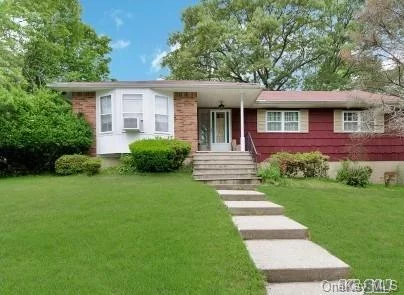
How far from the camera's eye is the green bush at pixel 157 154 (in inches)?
551

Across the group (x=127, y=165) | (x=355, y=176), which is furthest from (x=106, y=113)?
(x=355, y=176)

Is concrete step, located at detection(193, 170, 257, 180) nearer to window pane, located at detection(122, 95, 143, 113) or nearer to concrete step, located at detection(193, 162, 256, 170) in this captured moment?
concrete step, located at detection(193, 162, 256, 170)

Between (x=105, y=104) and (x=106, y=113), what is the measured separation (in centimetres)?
36

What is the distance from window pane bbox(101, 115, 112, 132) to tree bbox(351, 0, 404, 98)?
977cm

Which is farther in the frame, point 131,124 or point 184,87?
point 184,87

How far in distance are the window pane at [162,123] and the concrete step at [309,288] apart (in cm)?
1188

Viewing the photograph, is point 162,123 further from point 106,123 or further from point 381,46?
point 381,46

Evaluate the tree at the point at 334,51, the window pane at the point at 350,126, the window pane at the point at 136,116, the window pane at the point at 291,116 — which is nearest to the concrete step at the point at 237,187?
the window pane at the point at 136,116

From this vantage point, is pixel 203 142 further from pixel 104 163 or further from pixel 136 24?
pixel 136 24

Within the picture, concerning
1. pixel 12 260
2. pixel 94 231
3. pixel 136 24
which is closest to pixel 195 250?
pixel 94 231

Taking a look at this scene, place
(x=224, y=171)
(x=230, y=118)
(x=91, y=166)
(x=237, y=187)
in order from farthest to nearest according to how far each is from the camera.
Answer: (x=230, y=118) < (x=91, y=166) < (x=224, y=171) < (x=237, y=187)

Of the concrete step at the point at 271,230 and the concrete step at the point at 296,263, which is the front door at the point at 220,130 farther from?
the concrete step at the point at 296,263

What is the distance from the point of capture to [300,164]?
15.1m

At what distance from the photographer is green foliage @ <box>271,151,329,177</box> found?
14.9 metres
